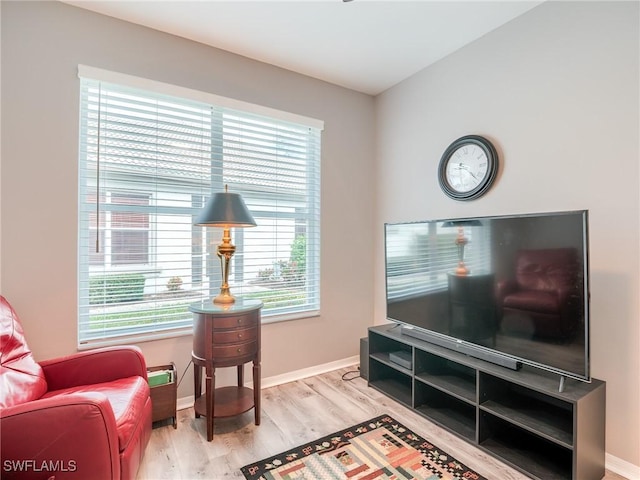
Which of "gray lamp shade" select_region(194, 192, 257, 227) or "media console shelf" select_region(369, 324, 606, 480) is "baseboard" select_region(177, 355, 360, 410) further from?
"gray lamp shade" select_region(194, 192, 257, 227)

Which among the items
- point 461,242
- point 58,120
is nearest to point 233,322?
point 461,242

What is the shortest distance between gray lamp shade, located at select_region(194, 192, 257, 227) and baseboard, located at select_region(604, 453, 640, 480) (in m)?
2.42

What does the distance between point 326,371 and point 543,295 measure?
197 centimetres

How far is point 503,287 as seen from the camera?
6.32 feet

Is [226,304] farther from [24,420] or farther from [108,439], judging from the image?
[24,420]

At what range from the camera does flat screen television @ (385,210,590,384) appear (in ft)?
5.40

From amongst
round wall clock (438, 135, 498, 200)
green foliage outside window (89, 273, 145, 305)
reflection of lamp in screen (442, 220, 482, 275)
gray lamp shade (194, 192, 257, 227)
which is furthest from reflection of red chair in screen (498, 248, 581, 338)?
green foliage outside window (89, 273, 145, 305)

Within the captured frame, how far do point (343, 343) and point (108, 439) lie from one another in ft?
7.24

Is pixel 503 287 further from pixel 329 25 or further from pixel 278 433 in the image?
pixel 329 25

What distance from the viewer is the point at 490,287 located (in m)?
1.99

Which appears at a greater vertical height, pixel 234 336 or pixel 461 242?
pixel 461 242

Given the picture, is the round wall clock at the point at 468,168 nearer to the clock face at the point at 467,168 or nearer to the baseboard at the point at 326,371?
the clock face at the point at 467,168

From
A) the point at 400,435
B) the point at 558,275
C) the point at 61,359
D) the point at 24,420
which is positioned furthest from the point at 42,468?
the point at 558,275

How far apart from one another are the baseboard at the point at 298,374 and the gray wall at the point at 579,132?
1.68 metres
